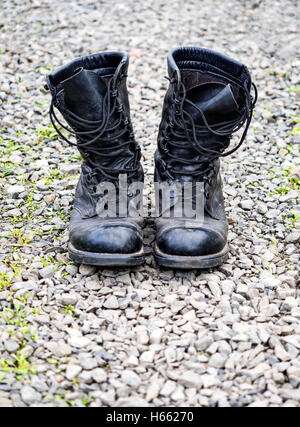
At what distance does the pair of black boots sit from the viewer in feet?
7.55

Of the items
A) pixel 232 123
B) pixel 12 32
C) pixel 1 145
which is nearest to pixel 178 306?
pixel 232 123

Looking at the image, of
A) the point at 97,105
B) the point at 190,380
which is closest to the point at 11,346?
the point at 190,380

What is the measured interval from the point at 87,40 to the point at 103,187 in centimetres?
269

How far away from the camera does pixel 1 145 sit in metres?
3.47

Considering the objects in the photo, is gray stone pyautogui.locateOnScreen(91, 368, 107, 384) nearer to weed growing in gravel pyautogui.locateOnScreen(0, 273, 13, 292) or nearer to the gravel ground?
the gravel ground

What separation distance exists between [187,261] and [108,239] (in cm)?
35

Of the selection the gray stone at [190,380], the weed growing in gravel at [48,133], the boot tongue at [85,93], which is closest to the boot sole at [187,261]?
the gray stone at [190,380]

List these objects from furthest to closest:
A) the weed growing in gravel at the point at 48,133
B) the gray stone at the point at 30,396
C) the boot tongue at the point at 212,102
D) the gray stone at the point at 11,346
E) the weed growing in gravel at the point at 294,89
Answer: the weed growing in gravel at the point at 294,89 < the weed growing in gravel at the point at 48,133 < the boot tongue at the point at 212,102 < the gray stone at the point at 11,346 < the gray stone at the point at 30,396

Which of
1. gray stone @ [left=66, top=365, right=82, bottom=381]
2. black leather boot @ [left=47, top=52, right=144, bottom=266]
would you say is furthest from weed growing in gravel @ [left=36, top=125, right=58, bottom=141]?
gray stone @ [left=66, top=365, right=82, bottom=381]

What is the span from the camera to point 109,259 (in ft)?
7.49

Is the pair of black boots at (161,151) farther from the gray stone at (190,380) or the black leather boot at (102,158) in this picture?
the gray stone at (190,380)

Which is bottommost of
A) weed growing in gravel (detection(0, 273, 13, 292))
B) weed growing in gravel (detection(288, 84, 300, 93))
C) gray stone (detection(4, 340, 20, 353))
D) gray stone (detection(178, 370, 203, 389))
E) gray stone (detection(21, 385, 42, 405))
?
gray stone (detection(21, 385, 42, 405))

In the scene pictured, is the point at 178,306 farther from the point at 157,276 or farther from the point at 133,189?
the point at 133,189

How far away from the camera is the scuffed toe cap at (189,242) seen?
7.56 feet
